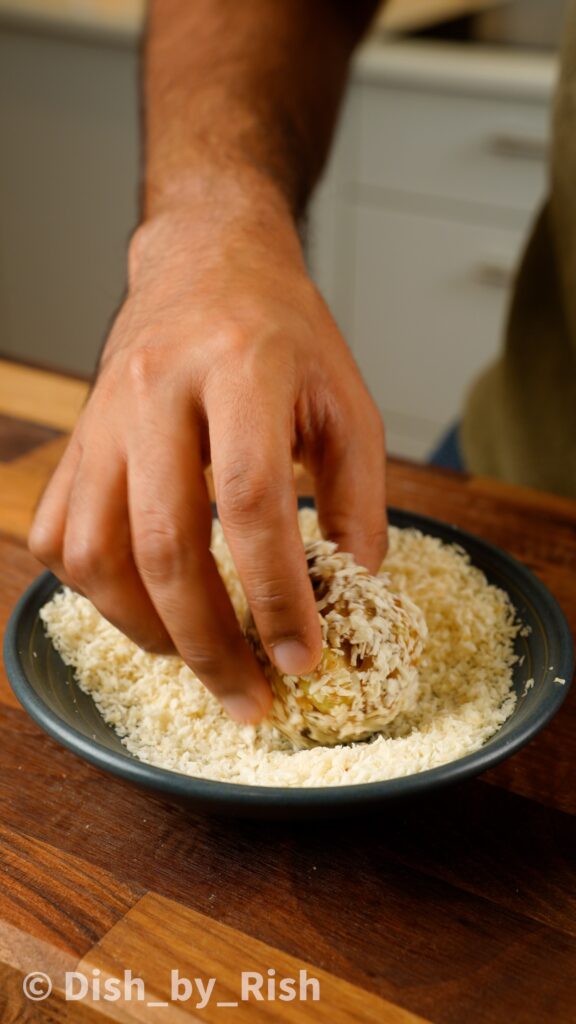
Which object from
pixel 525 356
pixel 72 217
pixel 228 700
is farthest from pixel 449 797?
pixel 72 217

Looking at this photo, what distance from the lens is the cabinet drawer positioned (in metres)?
2.09

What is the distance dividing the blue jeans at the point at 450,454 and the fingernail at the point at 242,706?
74cm

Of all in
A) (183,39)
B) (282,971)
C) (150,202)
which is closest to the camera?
(282,971)

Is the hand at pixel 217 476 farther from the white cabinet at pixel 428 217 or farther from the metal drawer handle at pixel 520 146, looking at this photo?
the metal drawer handle at pixel 520 146

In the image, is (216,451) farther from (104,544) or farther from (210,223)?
(210,223)

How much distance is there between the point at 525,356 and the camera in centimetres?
122

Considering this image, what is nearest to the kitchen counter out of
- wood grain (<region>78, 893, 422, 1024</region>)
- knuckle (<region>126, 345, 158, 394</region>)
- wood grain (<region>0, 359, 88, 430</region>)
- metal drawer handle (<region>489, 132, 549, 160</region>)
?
wood grain (<region>78, 893, 422, 1024</region>)

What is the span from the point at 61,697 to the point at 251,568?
140mm

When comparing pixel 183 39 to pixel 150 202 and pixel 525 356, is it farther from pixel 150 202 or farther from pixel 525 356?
pixel 525 356

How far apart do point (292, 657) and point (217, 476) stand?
110 mm

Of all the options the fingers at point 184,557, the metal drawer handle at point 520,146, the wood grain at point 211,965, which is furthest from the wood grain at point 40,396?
the metal drawer handle at point 520,146

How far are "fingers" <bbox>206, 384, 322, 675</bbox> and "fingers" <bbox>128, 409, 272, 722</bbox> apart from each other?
21mm

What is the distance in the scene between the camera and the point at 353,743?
611 mm

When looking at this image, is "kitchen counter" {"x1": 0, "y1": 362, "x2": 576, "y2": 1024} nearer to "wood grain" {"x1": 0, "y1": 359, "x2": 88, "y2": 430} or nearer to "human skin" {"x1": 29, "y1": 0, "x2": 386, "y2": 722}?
"human skin" {"x1": 29, "y1": 0, "x2": 386, "y2": 722}
